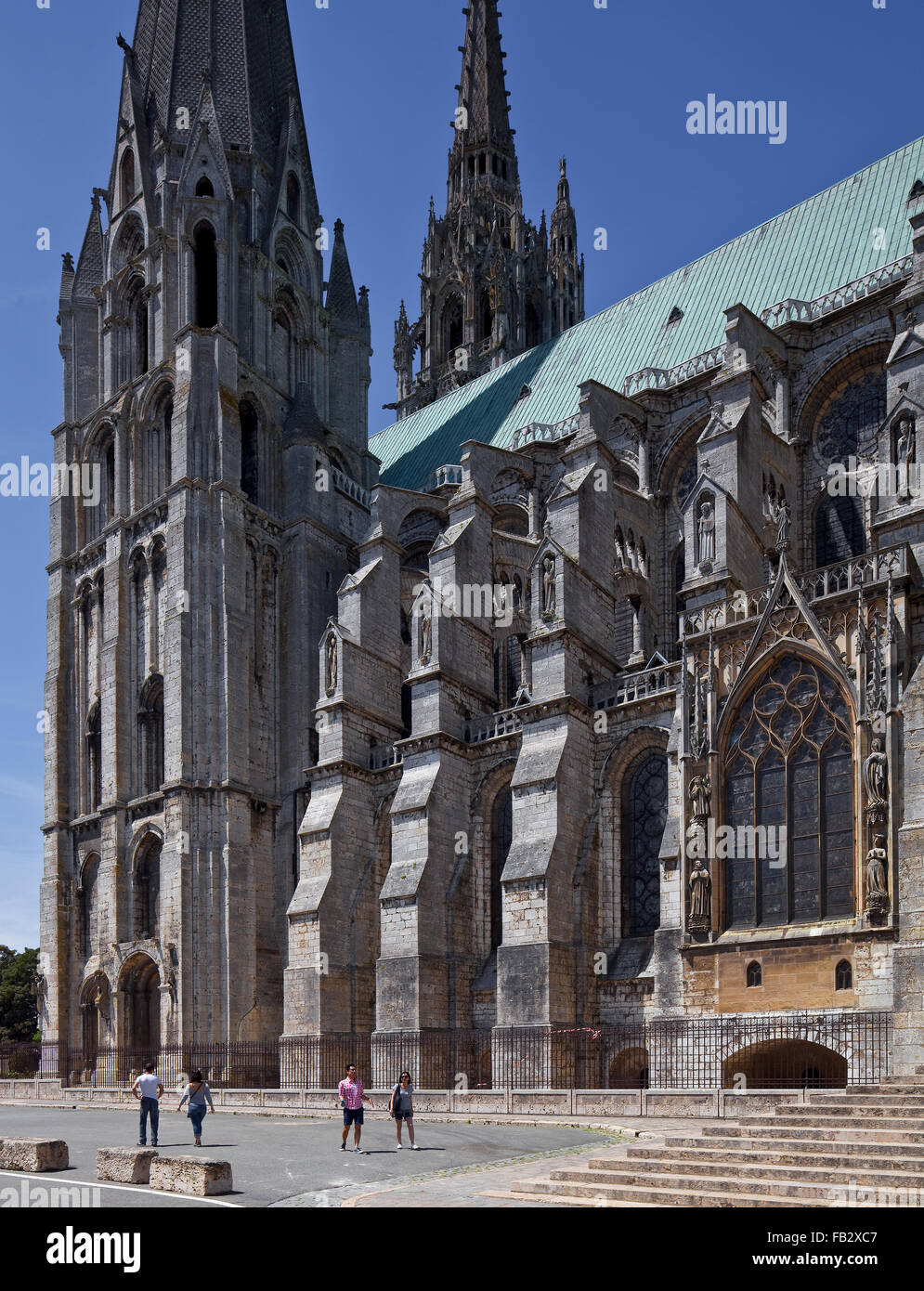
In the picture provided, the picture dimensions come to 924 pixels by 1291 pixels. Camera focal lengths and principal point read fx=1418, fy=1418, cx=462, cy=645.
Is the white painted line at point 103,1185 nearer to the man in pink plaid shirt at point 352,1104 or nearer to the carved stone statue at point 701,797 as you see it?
the man in pink plaid shirt at point 352,1104

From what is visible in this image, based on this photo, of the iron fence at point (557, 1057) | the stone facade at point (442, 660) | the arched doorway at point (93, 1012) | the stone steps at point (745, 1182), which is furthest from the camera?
the arched doorway at point (93, 1012)

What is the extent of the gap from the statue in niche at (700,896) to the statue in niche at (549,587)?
690cm

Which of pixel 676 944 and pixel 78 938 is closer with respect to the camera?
pixel 676 944

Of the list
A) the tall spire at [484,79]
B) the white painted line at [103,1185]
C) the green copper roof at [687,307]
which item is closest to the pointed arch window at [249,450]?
the green copper roof at [687,307]

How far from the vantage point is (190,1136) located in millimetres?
19766

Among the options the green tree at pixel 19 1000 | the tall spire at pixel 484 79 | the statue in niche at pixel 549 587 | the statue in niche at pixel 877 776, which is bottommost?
the green tree at pixel 19 1000

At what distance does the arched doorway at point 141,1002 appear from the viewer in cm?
3500

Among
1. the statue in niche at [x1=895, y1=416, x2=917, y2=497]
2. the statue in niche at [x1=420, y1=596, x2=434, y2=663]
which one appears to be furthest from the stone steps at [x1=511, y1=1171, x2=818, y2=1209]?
the statue in niche at [x1=420, y1=596, x2=434, y2=663]

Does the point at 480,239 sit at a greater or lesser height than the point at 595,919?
greater

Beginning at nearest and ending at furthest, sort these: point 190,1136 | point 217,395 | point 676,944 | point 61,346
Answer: point 190,1136 < point 676,944 < point 217,395 < point 61,346

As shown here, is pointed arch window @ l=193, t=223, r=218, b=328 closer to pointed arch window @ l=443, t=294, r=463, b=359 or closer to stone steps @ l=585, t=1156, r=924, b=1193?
pointed arch window @ l=443, t=294, r=463, b=359
